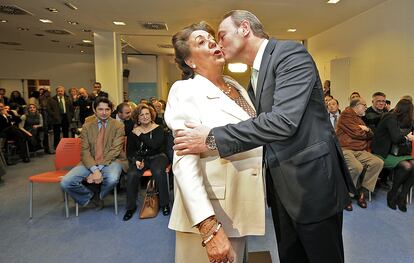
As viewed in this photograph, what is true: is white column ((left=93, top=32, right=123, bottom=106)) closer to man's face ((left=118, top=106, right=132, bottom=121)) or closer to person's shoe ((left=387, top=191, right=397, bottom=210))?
man's face ((left=118, top=106, right=132, bottom=121))

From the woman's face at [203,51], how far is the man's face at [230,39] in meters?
0.03

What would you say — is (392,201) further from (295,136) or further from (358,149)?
(295,136)

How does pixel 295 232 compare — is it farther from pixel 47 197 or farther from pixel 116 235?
pixel 47 197

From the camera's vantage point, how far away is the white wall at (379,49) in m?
5.01

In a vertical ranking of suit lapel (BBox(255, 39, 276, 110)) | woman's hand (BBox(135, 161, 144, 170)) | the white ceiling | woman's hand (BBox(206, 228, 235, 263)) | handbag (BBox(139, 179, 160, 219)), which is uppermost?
the white ceiling

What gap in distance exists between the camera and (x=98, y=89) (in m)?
7.55

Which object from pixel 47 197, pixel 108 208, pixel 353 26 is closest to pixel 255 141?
pixel 108 208

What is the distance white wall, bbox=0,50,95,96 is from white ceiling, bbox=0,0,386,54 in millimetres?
3581

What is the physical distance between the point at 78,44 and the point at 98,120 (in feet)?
27.0

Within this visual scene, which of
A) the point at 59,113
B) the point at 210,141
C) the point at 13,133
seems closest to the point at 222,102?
the point at 210,141

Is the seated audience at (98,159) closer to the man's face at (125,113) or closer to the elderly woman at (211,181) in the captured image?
the man's face at (125,113)

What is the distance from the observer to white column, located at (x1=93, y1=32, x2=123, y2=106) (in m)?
8.18

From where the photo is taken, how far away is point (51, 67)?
1279 cm

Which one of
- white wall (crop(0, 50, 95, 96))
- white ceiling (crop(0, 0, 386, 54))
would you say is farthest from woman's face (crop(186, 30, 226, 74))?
white wall (crop(0, 50, 95, 96))
